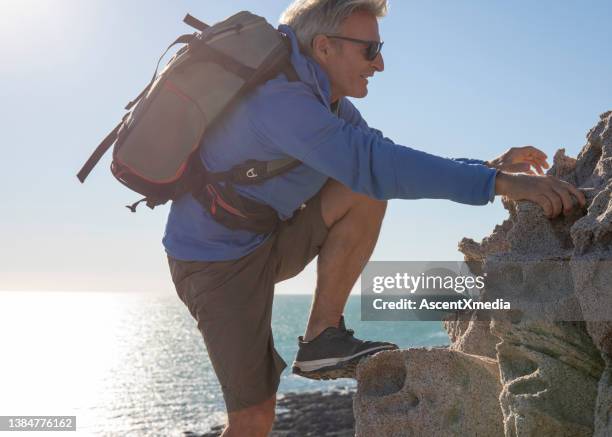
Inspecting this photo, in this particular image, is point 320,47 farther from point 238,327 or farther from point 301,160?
point 238,327

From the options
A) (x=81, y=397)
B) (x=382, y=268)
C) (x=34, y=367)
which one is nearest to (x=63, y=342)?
(x=34, y=367)

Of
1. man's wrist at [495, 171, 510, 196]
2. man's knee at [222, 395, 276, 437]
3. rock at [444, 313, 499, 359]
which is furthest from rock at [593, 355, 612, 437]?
man's knee at [222, 395, 276, 437]

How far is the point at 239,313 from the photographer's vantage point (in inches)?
204

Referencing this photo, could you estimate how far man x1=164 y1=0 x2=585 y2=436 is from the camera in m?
4.49

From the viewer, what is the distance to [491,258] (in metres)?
4.91

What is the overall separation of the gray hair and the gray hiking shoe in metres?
1.94

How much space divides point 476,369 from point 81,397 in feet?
188

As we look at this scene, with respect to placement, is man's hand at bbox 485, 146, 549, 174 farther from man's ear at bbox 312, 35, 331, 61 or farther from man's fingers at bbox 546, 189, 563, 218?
man's ear at bbox 312, 35, 331, 61

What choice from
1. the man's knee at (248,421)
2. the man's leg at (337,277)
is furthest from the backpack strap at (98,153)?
the man's knee at (248,421)

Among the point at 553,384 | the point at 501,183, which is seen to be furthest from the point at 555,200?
the point at 553,384

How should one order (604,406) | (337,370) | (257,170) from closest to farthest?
(604,406), (257,170), (337,370)

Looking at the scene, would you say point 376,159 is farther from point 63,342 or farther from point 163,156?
point 63,342

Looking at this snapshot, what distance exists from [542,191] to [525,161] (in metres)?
0.94

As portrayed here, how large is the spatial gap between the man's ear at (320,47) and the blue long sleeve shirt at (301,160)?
0.34 feet
